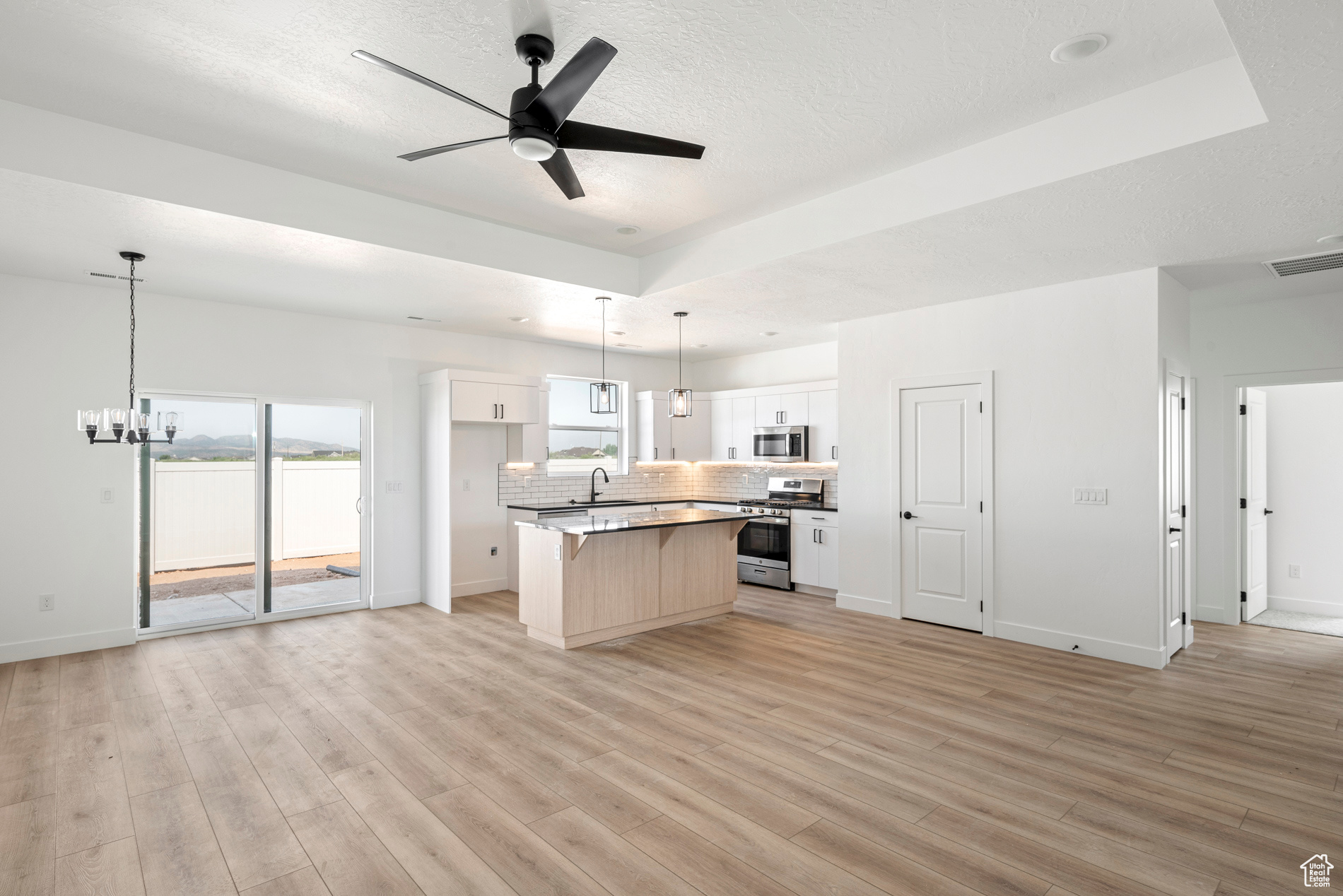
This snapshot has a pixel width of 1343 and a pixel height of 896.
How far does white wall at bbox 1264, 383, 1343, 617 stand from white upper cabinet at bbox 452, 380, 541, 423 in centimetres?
736

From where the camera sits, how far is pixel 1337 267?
4.71m

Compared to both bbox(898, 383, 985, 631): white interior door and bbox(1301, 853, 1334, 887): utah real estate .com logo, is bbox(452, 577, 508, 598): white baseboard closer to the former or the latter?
bbox(898, 383, 985, 631): white interior door

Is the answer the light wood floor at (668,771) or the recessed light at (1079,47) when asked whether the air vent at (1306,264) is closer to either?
the light wood floor at (668,771)

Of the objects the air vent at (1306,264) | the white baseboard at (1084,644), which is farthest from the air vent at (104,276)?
the air vent at (1306,264)

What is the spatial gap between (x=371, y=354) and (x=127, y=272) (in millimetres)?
2095

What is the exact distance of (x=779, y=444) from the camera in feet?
25.5

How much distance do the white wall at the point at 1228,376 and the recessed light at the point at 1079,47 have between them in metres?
3.90

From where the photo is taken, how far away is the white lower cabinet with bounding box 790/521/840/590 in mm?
6973

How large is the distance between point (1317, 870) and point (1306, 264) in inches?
159

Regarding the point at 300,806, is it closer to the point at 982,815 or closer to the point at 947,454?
the point at 982,815

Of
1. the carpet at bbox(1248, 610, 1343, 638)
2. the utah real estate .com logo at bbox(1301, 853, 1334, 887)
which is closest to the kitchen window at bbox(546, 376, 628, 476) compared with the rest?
the carpet at bbox(1248, 610, 1343, 638)

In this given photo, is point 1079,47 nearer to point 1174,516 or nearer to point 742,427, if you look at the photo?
point 1174,516

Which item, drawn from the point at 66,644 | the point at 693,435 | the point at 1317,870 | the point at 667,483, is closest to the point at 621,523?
the point at 693,435

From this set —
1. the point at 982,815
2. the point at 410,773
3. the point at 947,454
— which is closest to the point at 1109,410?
the point at 947,454
